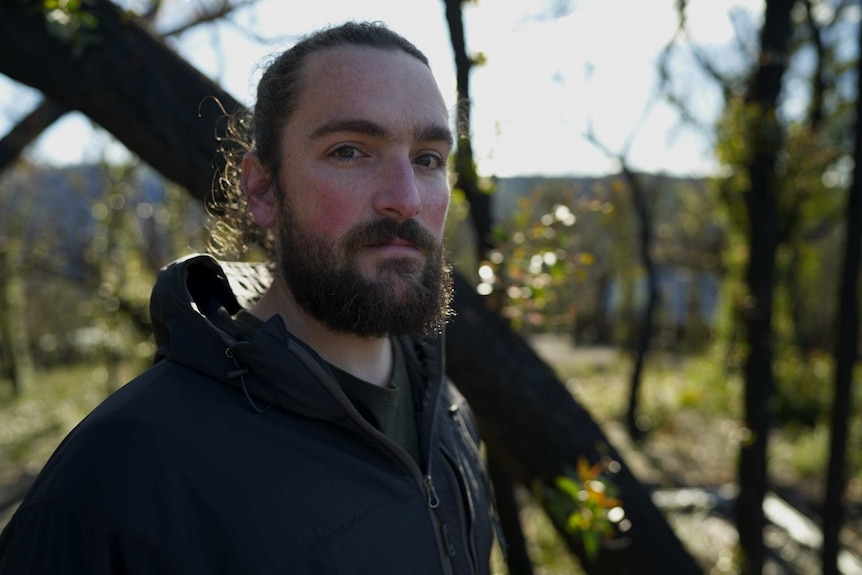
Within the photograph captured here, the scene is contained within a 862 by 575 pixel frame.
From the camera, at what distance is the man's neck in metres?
1.83

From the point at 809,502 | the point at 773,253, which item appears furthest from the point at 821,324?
the point at 773,253

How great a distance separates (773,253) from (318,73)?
3332 millimetres

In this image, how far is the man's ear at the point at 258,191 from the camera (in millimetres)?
1919

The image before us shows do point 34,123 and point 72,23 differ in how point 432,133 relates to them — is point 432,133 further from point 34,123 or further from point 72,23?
point 34,123

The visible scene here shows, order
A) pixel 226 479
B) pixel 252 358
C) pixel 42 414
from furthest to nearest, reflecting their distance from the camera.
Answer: pixel 42 414, pixel 252 358, pixel 226 479

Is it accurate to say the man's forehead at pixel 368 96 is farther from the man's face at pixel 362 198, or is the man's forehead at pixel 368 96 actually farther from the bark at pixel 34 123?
the bark at pixel 34 123

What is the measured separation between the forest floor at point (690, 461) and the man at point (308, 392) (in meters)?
1.71

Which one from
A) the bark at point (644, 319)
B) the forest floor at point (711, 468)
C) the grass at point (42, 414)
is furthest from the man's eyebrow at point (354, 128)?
the bark at point (644, 319)

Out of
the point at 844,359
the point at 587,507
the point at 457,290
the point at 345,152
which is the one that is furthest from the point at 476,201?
the point at 844,359

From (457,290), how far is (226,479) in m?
1.71

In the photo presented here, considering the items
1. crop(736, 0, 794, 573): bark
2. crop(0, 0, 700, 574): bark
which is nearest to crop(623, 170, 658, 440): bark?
crop(736, 0, 794, 573): bark

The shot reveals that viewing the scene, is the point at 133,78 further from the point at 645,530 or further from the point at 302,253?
the point at 645,530

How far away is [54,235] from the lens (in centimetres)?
1156

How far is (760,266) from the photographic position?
4.19 meters
